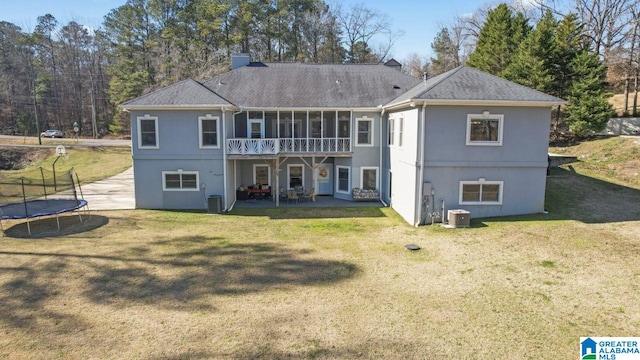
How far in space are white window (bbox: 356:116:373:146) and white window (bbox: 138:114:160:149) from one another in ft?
30.3

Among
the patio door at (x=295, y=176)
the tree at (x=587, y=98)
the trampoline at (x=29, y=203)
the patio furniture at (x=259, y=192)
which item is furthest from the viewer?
the tree at (x=587, y=98)

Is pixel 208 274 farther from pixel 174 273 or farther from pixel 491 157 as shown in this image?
pixel 491 157

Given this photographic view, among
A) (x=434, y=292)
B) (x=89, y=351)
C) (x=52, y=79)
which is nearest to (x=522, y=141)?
(x=434, y=292)

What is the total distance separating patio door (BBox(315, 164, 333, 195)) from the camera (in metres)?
19.8

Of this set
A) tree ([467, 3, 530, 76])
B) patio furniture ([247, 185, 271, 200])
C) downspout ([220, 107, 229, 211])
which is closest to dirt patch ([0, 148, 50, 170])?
patio furniture ([247, 185, 271, 200])

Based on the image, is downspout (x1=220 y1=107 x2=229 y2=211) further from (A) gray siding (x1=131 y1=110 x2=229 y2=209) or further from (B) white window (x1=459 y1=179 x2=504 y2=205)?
(B) white window (x1=459 y1=179 x2=504 y2=205)

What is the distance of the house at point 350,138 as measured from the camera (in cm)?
1392

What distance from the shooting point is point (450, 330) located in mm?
6891

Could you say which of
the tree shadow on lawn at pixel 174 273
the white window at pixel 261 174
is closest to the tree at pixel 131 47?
the white window at pixel 261 174

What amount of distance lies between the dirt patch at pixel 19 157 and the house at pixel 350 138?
78.8 feet

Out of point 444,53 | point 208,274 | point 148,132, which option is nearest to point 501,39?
point 444,53

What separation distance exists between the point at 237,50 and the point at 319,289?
119 feet

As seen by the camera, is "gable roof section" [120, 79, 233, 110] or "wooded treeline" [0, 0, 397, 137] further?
"wooded treeline" [0, 0, 397, 137]

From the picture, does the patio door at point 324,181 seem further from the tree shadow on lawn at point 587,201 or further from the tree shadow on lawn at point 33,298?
the tree shadow on lawn at point 33,298
